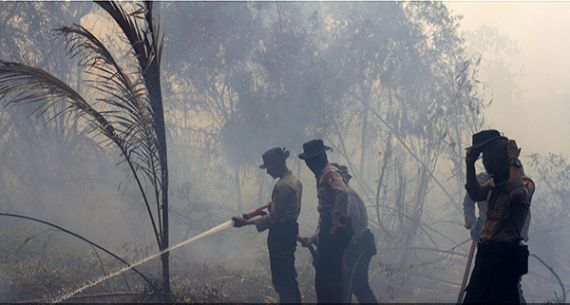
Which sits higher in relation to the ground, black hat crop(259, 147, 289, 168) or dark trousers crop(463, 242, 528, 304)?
black hat crop(259, 147, 289, 168)

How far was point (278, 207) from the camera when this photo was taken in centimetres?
635

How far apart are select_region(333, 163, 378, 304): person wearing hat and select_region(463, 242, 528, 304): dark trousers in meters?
2.12

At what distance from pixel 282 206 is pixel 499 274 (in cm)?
263

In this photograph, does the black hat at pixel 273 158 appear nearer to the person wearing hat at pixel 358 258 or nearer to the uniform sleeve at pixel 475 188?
the person wearing hat at pixel 358 258

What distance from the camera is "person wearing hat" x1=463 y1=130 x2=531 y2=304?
4.31 m

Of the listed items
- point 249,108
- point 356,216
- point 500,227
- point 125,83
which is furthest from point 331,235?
point 249,108

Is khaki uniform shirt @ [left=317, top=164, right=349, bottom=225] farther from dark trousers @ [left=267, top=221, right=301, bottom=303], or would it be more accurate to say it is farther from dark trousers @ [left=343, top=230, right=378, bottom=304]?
dark trousers @ [left=343, top=230, right=378, bottom=304]

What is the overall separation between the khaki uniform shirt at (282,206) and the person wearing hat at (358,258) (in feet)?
2.00

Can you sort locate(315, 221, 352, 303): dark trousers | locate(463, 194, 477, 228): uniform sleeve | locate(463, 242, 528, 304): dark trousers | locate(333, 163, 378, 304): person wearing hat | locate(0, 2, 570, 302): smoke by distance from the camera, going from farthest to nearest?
locate(0, 2, 570, 302): smoke
locate(463, 194, 477, 228): uniform sleeve
locate(333, 163, 378, 304): person wearing hat
locate(315, 221, 352, 303): dark trousers
locate(463, 242, 528, 304): dark trousers

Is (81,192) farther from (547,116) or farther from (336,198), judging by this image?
(547,116)

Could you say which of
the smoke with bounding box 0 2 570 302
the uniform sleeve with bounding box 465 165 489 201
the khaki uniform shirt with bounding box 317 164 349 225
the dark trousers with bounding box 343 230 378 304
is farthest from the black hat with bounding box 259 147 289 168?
the smoke with bounding box 0 2 570 302

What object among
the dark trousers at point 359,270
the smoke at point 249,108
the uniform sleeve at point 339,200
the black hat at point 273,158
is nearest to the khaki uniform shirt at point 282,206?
the black hat at point 273,158

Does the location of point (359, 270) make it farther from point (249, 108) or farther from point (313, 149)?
point (249, 108)

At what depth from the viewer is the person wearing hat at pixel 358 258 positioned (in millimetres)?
6430
